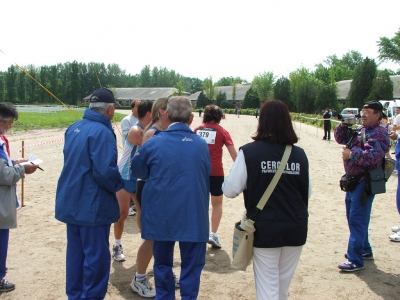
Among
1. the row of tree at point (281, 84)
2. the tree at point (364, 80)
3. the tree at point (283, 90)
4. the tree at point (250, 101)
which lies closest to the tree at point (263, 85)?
the row of tree at point (281, 84)

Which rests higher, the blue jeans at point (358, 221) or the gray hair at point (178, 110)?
the gray hair at point (178, 110)

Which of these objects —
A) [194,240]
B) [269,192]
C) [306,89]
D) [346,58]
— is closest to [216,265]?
[194,240]

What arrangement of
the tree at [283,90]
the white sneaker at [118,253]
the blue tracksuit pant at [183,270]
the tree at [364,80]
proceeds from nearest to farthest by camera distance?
the blue tracksuit pant at [183,270], the white sneaker at [118,253], the tree at [364,80], the tree at [283,90]

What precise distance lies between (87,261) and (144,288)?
3.19 ft

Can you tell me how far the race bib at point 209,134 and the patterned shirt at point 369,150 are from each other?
73.0 inches

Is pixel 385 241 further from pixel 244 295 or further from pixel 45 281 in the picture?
pixel 45 281

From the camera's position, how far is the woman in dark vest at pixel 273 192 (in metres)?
3.03

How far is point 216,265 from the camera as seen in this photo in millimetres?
5141

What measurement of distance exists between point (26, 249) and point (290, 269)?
12.8 feet

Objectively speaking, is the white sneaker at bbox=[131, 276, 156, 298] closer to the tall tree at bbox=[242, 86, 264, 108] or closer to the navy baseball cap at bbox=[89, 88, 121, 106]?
the navy baseball cap at bbox=[89, 88, 121, 106]

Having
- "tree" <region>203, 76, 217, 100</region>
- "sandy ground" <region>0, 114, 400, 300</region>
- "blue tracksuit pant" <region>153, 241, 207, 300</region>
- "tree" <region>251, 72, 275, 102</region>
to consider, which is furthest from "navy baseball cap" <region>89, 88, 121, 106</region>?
"tree" <region>203, 76, 217, 100</region>

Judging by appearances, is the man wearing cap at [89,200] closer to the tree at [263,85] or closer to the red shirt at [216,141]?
the red shirt at [216,141]

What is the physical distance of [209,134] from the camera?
18.7 feet

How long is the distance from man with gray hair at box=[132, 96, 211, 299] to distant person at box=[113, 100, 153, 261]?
1317mm
